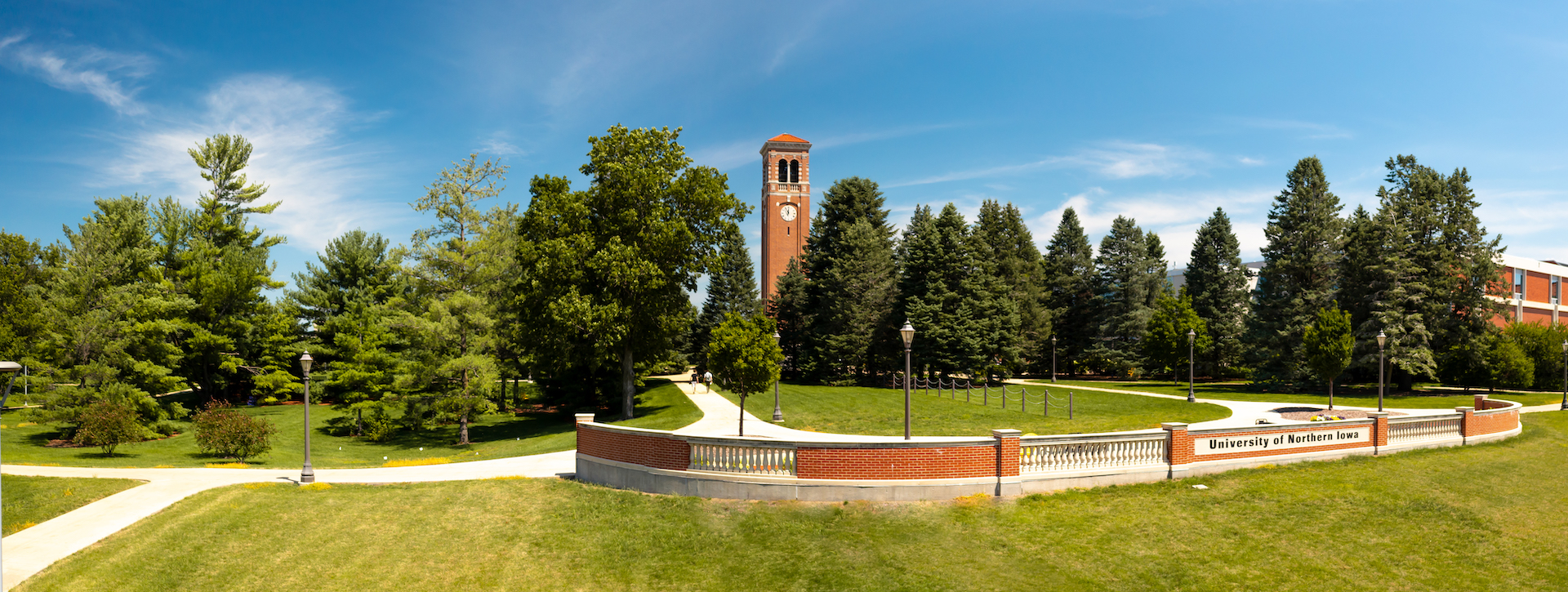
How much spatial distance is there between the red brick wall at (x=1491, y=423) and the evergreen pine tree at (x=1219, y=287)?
1357 inches

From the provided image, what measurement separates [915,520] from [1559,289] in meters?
86.4

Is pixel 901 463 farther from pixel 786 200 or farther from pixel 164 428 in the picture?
pixel 786 200

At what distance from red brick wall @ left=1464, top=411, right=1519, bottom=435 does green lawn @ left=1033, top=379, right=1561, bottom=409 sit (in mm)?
7920

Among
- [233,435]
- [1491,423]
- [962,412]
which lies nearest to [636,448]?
[233,435]

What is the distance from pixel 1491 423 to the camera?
22688 mm

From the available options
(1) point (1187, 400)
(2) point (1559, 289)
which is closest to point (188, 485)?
(1) point (1187, 400)

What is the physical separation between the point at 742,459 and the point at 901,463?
2996 millimetres

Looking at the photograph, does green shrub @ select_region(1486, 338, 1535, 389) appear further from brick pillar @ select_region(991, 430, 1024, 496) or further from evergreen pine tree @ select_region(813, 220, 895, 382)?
brick pillar @ select_region(991, 430, 1024, 496)

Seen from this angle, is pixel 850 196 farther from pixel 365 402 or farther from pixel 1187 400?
pixel 365 402

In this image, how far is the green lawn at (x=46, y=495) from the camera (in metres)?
15.7

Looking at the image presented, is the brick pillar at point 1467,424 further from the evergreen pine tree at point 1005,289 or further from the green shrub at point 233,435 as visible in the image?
the green shrub at point 233,435

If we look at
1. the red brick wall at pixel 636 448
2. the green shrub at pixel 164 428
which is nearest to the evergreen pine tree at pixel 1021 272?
the red brick wall at pixel 636 448

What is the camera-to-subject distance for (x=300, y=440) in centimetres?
3512

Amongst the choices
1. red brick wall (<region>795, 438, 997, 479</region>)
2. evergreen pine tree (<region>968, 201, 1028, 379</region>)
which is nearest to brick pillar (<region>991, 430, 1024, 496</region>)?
red brick wall (<region>795, 438, 997, 479</region>)
